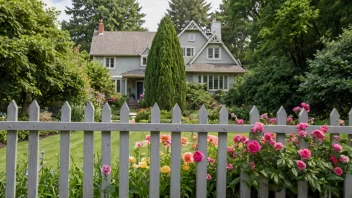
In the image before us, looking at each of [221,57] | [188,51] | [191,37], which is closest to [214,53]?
[221,57]

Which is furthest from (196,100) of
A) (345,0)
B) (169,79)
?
(345,0)

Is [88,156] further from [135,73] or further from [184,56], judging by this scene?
[184,56]

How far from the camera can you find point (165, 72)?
1622cm

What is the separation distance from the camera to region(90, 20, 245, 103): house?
966 inches

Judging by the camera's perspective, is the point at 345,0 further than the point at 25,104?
Yes

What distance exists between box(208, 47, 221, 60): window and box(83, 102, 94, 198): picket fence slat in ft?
75.3

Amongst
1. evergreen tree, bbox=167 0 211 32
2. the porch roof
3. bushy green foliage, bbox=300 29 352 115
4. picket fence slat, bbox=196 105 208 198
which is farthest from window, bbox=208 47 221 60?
picket fence slat, bbox=196 105 208 198

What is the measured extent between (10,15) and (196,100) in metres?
14.4

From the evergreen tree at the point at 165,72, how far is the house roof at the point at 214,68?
7.04 metres

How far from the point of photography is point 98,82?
698 inches

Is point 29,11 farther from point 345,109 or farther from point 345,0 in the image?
point 345,0

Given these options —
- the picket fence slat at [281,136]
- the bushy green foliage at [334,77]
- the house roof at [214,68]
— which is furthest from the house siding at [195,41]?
the picket fence slat at [281,136]

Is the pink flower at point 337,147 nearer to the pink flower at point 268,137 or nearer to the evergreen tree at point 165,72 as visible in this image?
the pink flower at point 268,137

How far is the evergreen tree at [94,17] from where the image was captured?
113 feet
